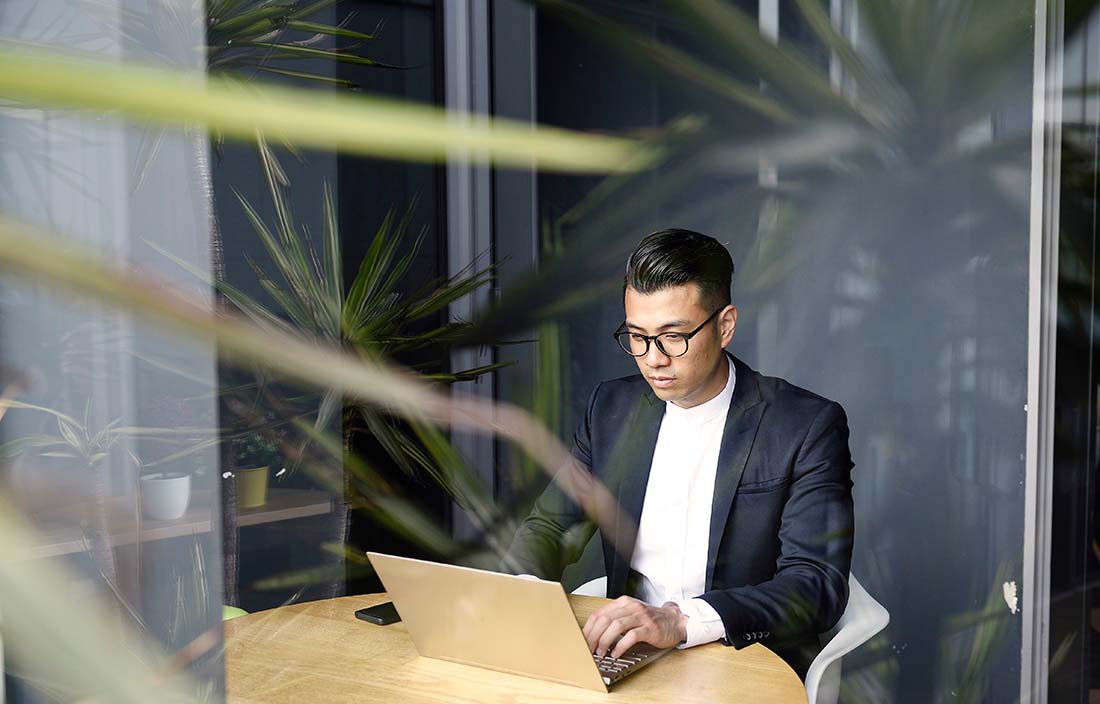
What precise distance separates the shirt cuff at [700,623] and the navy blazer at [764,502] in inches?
3.7

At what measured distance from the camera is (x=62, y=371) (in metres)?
0.09

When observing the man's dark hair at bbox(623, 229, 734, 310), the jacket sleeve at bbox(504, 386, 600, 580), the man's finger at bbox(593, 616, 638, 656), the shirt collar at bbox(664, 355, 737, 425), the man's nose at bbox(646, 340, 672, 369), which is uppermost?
the man's dark hair at bbox(623, 229, 734, 310)

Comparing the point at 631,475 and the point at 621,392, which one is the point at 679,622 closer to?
the point at 631,475

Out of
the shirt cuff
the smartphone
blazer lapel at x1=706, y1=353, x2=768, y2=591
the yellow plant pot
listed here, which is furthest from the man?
the yellow plant pot

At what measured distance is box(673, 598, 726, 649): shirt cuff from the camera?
789 millimetres

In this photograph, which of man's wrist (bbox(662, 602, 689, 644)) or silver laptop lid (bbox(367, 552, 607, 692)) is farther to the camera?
man's wrist (bbox(662, 602, 689, 644))

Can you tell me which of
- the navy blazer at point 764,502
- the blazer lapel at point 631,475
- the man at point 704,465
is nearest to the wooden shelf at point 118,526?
the navy blazer at point 764,502

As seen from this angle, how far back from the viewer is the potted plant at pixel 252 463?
14 cm

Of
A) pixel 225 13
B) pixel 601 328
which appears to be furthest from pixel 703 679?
pixel 601 328

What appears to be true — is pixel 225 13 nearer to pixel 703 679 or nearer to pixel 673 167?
pixel 703 679

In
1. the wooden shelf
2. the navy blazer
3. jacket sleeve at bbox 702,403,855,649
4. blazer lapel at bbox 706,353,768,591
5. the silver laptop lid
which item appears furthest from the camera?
blazer lapel at bbox 706,353,768,591

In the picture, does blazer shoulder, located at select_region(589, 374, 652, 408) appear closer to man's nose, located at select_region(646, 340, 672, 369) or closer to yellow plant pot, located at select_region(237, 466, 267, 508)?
man's nose, located at select_region(646, 340, 672, 369)

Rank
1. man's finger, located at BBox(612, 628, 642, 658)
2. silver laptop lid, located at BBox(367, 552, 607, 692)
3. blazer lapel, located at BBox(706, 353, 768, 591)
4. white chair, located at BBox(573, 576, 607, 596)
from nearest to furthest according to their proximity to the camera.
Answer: silver laptop lid, located at BBox(367, 552, 607, 692) → man's finger, located at BBox(612, 628, 642, 658) → blazer lapel, located at BBox(706, 353, 768, 591) → white chair, located at BBox(573, 576, 607, 596)

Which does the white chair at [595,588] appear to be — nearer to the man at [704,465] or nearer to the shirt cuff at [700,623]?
the man at [704,465]
